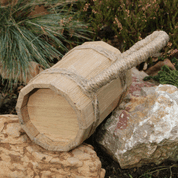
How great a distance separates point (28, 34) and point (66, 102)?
1.55 m

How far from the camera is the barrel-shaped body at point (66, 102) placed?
1675 mm

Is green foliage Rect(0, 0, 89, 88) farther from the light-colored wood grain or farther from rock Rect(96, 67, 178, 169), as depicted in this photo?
rock Rect(96, 67, 178, 169)

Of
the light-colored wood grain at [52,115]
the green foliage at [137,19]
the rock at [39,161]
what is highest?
the green foliage at [137,19]

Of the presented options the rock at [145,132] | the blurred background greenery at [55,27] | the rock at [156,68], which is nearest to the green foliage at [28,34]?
the blurred background greenery at [55,27]

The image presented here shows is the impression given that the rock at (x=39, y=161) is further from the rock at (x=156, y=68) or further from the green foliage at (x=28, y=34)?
the rock at (x=156, y=68)

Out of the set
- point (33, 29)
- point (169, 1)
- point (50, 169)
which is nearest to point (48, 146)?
point (50, 169)

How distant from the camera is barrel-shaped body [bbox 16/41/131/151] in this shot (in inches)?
65.9

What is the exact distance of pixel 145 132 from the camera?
1.90 m

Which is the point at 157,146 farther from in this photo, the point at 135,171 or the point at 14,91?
the point at 14,91

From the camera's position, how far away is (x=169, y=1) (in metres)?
3.08

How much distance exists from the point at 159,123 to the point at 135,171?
1.91ft

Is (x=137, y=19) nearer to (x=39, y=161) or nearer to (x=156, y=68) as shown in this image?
(x=156, y=68)

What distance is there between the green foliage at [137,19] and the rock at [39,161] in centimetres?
188

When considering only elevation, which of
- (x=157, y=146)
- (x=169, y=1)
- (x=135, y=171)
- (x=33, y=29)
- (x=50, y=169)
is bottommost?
(x=135, y=171)
